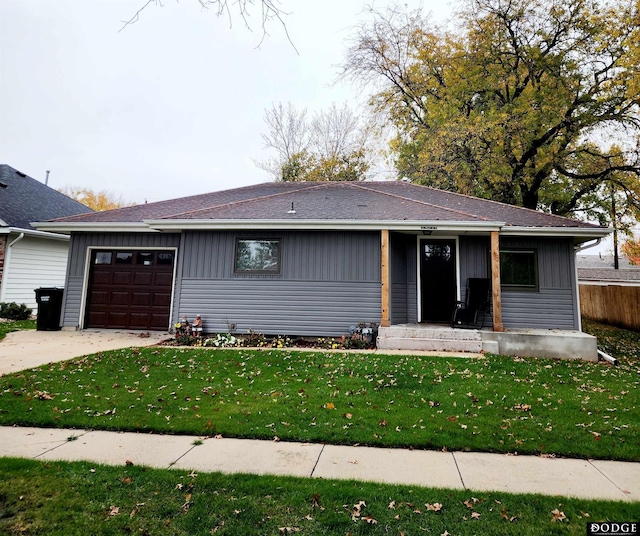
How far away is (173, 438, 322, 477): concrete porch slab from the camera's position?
2.89 meters

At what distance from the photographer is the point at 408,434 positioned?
139 inches

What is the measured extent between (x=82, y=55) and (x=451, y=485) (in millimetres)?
5537

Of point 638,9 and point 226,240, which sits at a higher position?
point 638,9

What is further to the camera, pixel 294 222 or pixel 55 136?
pixel 55 136

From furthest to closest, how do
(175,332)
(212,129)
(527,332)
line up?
(212,129) < (175,332) < (527,332)

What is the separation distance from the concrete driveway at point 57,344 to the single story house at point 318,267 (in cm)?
58

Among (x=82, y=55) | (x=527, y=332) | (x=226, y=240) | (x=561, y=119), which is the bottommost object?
(x=527, y=332)

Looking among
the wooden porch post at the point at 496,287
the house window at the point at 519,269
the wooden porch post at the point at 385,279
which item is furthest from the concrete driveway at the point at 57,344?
A: the house window at the point at 519,269

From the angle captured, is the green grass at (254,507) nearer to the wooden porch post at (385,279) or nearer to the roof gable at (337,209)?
the wooden porch post at (385,279)

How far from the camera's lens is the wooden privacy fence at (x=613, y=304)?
13.1 meters

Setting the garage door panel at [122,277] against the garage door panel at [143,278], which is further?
the garage door panel at [122,277]

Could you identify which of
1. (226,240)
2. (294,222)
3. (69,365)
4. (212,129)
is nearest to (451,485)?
(69,365)

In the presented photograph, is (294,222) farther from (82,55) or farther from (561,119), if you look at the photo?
(561,119)

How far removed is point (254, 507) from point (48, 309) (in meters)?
10.0
